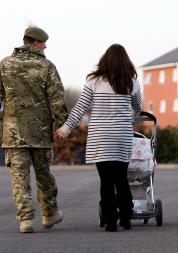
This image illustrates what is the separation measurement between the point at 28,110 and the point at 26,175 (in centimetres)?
65

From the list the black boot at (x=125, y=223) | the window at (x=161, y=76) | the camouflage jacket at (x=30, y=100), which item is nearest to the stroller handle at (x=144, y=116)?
the camouflage jacket at (x=30, y=100)

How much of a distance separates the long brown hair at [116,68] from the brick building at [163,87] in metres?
88.0

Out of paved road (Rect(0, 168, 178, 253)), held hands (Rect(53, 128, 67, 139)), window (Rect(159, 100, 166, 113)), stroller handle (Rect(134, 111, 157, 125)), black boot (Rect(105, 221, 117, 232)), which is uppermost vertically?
window (Rect(159, 100, 166, 113))

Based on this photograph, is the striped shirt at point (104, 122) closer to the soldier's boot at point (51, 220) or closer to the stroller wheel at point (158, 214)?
the stroller wheel at point (158, 214)

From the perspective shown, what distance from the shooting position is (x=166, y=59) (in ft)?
328

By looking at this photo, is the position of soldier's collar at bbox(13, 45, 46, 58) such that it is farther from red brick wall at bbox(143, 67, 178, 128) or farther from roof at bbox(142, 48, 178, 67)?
red brick wall at bbox(143, 67, 178, 128)

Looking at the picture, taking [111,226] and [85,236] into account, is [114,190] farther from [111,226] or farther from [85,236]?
[85,236]

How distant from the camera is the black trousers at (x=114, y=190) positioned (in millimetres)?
10031

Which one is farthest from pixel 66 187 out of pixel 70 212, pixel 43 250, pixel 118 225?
pixel 43 250

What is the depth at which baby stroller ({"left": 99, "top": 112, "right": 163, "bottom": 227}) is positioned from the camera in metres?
10.6

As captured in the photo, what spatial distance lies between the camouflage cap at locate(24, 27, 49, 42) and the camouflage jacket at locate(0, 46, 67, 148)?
23cm

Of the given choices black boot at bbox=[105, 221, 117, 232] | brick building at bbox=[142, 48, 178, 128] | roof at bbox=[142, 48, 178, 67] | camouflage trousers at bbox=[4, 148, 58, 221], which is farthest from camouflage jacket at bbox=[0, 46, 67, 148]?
brick building at bbox=[142, 48, 178, 128]

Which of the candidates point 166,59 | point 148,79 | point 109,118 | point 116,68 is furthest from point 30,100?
point 148,79

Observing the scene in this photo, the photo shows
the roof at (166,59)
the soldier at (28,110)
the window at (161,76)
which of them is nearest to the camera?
the soldier at (28,110)
